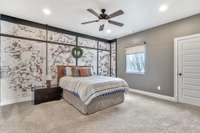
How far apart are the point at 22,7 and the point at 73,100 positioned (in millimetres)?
3000

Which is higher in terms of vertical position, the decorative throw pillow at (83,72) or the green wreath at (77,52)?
the green wreath at (77,52)

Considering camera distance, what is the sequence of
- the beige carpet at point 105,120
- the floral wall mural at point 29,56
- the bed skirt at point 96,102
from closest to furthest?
the beige carpet at point 105,120 < the bed skirt at point 96,102 < the floral wall mural at point 29,56

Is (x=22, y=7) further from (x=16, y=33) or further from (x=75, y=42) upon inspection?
(x=75, y=42)

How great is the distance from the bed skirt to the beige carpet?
0.14 meters

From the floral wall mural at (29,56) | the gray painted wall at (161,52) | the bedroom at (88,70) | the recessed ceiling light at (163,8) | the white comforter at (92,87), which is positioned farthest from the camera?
the gray painted wall at (161,52)

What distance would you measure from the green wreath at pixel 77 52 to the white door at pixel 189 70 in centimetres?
388

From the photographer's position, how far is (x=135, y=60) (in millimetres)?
5488

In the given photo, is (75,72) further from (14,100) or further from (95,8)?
(95,8)

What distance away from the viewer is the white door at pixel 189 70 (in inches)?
136

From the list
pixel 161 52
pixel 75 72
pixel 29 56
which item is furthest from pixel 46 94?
pixel 161 52

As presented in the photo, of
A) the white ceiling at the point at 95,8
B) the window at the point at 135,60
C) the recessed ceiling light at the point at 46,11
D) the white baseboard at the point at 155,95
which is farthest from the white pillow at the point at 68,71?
the white baseboard at the point at 155,95

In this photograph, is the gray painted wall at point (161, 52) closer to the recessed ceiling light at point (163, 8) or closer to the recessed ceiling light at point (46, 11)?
the recessed ceiling light at point (163, 8)

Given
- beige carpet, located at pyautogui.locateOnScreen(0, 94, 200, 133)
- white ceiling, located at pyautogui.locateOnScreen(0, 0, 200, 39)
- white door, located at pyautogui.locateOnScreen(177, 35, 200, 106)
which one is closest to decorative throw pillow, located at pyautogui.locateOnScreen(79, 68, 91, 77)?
beige carpet, located at pyautogui.locateOnScreen(0, 94, 200, 133)

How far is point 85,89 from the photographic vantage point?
9.34ft
